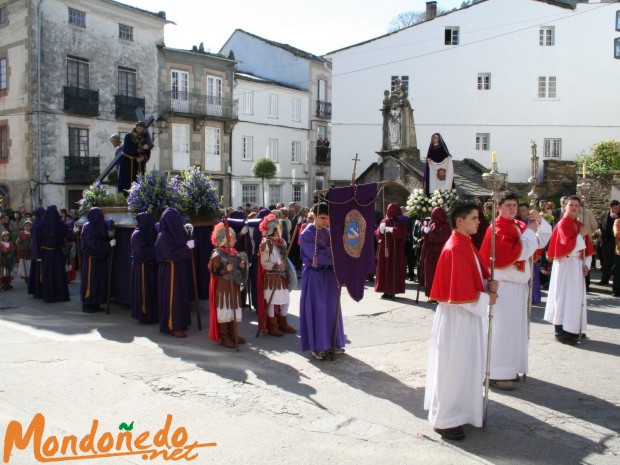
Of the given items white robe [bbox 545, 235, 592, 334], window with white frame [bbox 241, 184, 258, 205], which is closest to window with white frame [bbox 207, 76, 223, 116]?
window with white frame [bbox 241, 184, 258, 205]

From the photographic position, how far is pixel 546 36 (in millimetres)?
28703

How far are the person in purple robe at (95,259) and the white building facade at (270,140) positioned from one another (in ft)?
75.8

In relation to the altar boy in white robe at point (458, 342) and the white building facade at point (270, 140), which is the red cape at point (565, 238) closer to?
the altar boy in white robe at point (458, 342)

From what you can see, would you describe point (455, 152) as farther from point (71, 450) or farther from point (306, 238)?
point (71, 450)

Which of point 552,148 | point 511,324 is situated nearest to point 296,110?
point 552,148

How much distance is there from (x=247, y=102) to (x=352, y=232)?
29.5 metres

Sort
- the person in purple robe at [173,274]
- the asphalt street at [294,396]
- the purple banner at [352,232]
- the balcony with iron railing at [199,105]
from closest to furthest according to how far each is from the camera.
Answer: the asphalt street at [294,396], the purple banner at [352,232], the person in purple robe at [173,274], the balcony with iron railing at [199,105]

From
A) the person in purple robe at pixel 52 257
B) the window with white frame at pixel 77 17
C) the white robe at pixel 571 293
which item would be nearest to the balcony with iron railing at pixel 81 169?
the window with white frame at pixel 77 17

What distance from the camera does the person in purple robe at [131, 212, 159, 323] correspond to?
8.84 m

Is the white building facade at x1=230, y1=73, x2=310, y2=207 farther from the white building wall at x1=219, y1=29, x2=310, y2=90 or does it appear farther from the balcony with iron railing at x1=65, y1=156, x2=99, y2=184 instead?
the balcony with iron railing at x1=65, y1=156, x2=99, y2=184

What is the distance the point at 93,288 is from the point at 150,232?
1963mm

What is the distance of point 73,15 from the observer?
25891 mm

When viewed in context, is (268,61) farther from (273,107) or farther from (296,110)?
(273,107)

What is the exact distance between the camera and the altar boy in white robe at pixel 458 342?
15.5 feet
